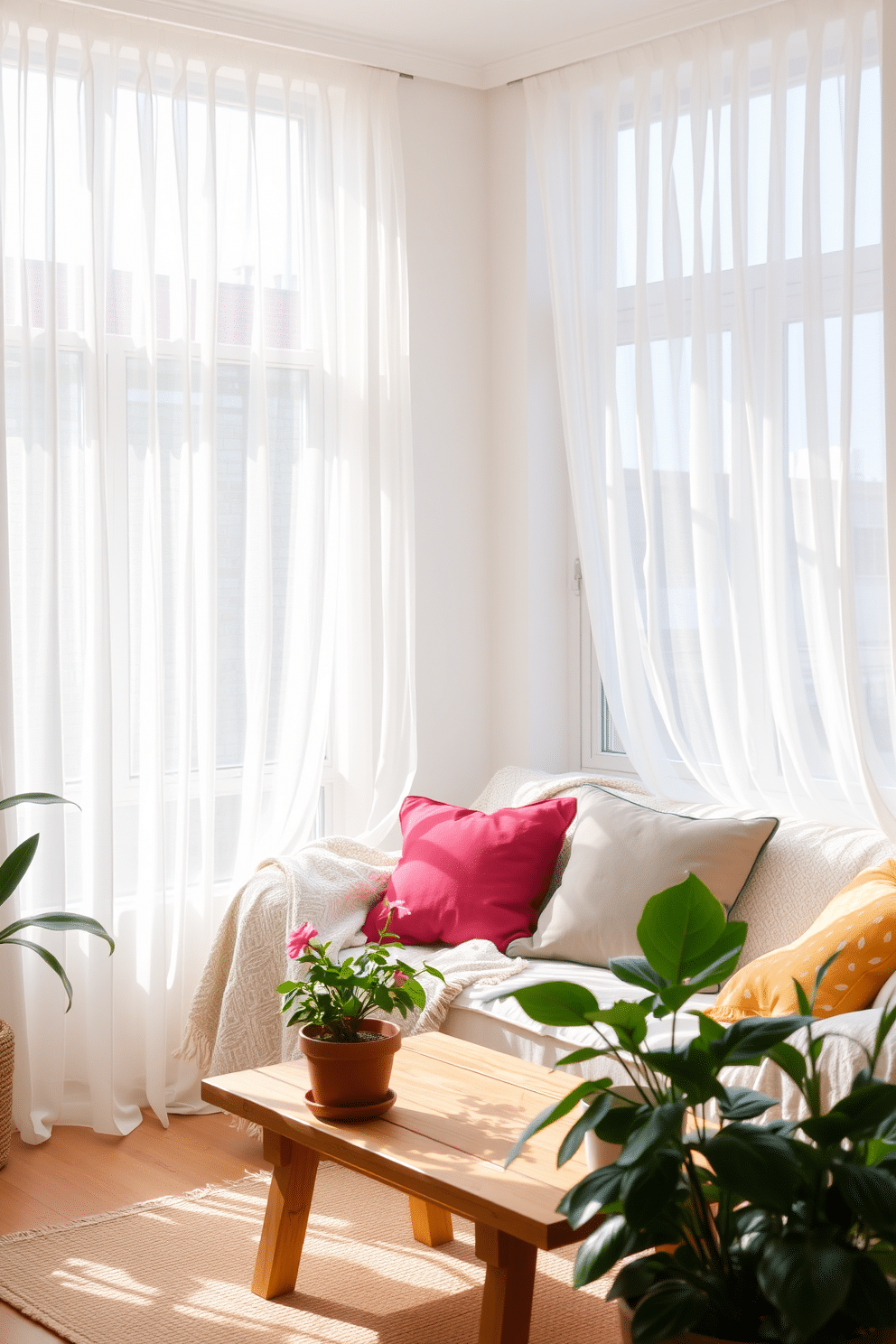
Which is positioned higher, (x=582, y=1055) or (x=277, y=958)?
(x=582, y=1055)

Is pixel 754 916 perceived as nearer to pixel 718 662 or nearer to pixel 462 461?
pixel 718 662

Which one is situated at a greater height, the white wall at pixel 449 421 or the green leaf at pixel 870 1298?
the white wall at pixel 449 421

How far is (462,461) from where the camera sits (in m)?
4.43

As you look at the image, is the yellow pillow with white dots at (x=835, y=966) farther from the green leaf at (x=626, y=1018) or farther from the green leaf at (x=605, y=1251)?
the green leaf at (x=605, y=1251)

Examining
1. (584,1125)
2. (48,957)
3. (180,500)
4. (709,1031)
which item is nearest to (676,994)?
(709,1031)

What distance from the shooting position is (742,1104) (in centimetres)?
148

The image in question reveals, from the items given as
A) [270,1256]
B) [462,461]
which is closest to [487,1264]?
[270,1256]

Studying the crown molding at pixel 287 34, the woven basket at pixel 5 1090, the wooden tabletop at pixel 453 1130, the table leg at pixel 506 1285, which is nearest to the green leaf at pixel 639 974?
the wooden tabletop at pixel 453 1130

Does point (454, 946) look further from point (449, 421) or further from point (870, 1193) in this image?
point (870, 1193)

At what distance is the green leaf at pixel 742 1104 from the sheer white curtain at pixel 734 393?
1.98 meters

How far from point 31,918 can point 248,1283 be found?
1.07 meters

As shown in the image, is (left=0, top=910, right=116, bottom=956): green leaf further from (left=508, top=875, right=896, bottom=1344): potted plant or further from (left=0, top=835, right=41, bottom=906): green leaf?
(left=508, top=875, right=896, bottom=1344): potted plant

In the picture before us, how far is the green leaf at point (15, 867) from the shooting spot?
10.8 feet

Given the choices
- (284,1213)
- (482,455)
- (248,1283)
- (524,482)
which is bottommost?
(248,1283)
